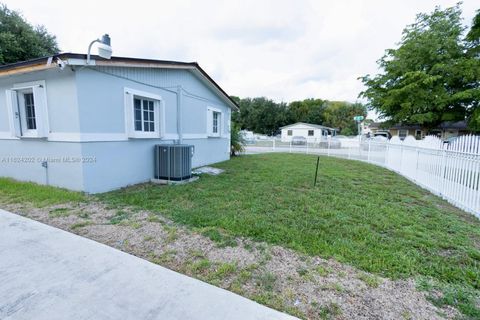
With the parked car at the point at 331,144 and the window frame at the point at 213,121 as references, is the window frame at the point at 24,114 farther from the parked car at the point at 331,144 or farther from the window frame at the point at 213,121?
the parked car at the point at 331,144

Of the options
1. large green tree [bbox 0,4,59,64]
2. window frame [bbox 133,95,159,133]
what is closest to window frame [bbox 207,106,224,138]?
window frame [bbox 133,95,159,133]

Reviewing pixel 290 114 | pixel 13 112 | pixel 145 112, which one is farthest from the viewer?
pixel 290 114

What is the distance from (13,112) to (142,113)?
2918 millimetres

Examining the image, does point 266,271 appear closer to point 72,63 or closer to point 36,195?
point 72,63

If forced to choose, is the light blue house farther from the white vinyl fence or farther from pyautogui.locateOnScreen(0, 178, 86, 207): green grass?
the white vinyl fence

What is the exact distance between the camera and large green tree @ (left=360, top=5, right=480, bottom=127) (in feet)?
56.8

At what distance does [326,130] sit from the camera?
3869cm

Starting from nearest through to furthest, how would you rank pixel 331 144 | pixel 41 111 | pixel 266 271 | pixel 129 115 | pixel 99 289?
pixel 99 289 < pixel 266 271 < pixel 41 111 < pixel 129 115 < pixel 331 144

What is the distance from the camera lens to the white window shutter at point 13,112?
17.8ft

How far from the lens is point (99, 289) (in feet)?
6.73

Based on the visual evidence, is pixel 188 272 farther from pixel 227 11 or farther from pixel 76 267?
pixel 227 11

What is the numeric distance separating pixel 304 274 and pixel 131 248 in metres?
2.13

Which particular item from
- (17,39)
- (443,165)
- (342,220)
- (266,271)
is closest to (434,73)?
(443,165)

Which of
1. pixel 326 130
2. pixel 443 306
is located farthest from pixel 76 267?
pixel 326 130
